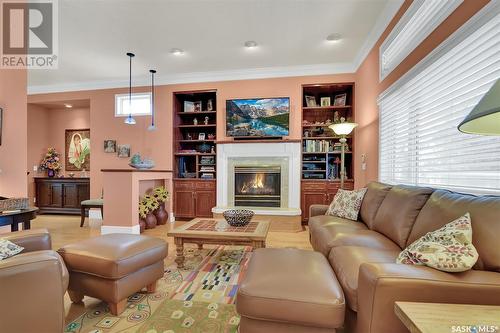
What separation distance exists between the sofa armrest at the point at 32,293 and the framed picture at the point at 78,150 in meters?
5.49

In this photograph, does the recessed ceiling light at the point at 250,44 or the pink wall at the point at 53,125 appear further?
the pink wall at the point at 53,125

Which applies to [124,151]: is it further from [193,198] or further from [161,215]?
[193,198]

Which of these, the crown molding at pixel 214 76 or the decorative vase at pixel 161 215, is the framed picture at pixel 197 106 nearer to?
the crown molding at pixel 214 76

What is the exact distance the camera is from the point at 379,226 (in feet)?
7.23

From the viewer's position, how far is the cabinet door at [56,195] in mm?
5406

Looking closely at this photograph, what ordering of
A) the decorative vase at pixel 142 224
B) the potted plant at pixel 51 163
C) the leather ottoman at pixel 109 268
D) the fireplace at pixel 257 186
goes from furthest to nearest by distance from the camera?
the potted plant at pixel 51 163 < the fireplace at pixel 257 186 < the decorative vase at pixel 142 224 < the leather ottoman at pixel 109 268

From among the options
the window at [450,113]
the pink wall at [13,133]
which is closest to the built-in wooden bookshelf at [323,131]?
the window at [450,113]

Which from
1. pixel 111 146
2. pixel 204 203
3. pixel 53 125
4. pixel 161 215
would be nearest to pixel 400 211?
pixel 204 203

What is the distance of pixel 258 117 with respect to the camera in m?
4.61

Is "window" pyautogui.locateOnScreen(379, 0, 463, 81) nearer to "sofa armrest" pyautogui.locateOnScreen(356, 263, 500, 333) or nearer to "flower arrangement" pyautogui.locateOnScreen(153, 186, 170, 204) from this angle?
"sofa armrest" pyautogui.locateOnScreen(356, 263, 500, 333)

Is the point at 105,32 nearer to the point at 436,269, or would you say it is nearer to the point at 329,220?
the point at 329,220

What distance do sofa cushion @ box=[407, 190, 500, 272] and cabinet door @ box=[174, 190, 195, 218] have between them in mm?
4025

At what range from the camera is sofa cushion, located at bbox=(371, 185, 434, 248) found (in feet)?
5.88

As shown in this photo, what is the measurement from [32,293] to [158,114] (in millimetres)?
4290
